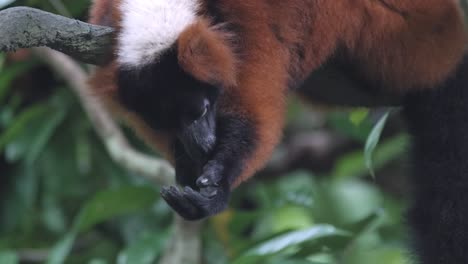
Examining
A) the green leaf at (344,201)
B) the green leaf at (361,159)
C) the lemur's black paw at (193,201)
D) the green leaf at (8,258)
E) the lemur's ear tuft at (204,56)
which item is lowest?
the green leaf at (344,201)

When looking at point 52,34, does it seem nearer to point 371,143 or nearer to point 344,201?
point 371,143

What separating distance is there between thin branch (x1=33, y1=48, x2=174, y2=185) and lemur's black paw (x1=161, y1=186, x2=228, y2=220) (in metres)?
0.82

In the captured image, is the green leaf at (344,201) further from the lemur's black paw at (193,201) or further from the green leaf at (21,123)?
the lemur's black paw at (193,201)

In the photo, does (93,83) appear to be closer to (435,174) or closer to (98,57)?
(98,57)

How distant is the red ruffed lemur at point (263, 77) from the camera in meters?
1.89

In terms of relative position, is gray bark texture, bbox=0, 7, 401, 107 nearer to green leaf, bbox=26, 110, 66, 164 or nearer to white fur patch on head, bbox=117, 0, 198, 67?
white fur patch on head, bbox=117, 0, 198, 67

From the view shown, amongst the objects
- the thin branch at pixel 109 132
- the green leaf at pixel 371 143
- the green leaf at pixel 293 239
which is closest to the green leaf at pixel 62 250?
the thin branch at pixel 109 132

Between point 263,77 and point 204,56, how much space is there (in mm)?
175

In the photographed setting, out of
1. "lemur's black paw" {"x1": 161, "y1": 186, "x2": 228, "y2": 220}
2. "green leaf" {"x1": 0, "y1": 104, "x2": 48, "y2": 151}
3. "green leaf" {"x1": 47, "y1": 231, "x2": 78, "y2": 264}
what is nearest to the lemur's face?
"lemur's black paw" {"x1": 161, "y1": 186, "x2": 228, "y2": 220}

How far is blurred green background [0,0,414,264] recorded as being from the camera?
2771mm

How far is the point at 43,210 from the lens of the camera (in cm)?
341

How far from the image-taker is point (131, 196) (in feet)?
9.50

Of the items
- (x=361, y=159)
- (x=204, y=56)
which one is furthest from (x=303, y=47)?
(x=361, y=159)

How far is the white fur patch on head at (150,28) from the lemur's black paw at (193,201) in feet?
1.09
